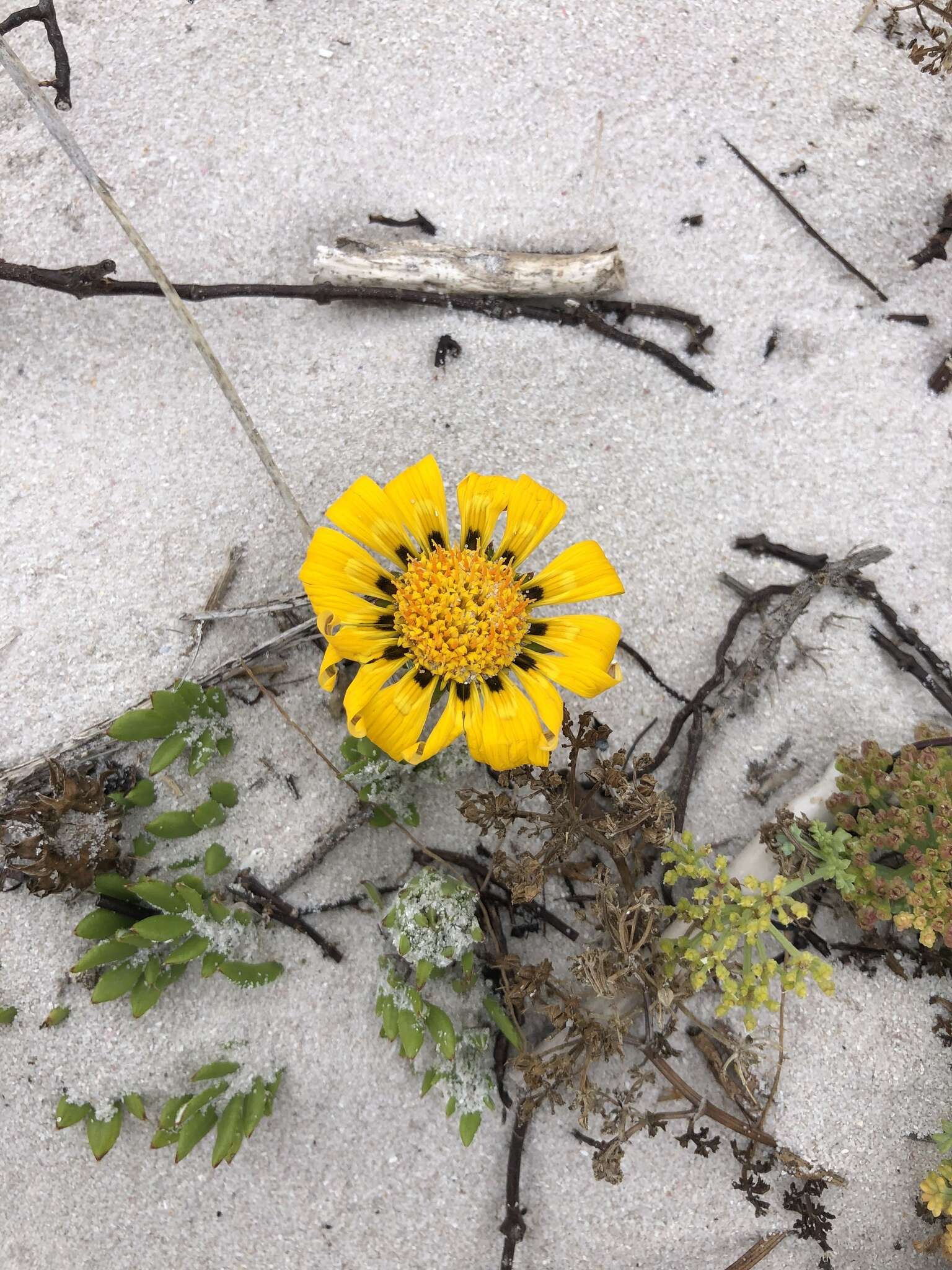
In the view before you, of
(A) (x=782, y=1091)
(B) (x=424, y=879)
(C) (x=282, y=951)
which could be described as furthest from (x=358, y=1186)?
(A) (x=782, y=1091)

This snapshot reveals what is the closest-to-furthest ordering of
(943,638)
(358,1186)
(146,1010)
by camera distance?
(146,1010) < (358,1186) < (943,638)

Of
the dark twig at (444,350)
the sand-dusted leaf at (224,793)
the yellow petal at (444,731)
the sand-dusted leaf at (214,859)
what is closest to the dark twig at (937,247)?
the dark twig at (444,350)

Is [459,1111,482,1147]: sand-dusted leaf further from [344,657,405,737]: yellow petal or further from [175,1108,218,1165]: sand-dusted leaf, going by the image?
[344,657,405,737]: yellow petal

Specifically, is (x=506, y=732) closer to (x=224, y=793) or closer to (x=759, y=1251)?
(x=224, y=793)

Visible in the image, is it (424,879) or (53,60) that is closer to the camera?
(424,879)

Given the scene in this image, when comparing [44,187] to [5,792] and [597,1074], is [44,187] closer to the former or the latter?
[5,792]

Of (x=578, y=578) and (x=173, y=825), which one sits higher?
(x=578, y=578)

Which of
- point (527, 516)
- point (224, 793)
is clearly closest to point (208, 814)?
point (224, 793)
